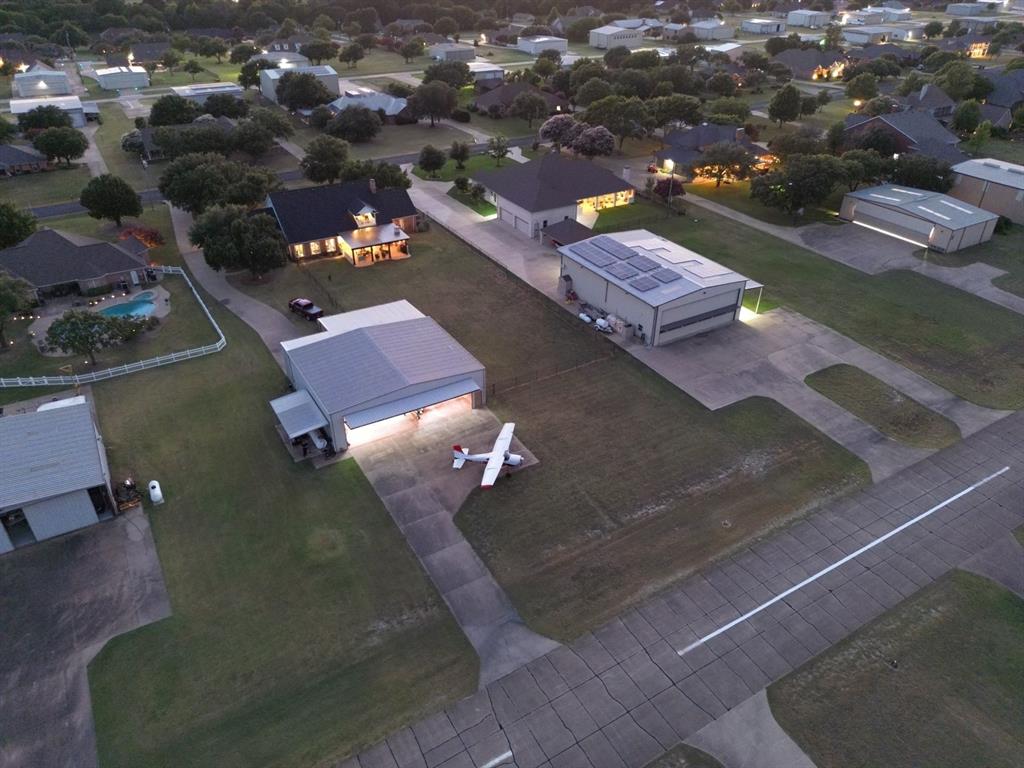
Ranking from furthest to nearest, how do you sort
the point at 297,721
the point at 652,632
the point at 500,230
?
the point at 500,230, the point at 652,632, the point at 297,721

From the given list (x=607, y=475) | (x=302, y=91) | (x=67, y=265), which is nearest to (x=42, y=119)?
(x=302, y=91)

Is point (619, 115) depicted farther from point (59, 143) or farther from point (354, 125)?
point (59, 143)

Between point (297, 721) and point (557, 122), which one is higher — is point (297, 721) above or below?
below

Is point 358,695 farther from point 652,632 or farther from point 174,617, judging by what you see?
point 652,632

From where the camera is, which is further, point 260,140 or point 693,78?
point 693,78

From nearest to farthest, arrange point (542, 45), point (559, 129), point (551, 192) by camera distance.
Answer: point (551, 192) < point (559, 129) < point (542, 45)

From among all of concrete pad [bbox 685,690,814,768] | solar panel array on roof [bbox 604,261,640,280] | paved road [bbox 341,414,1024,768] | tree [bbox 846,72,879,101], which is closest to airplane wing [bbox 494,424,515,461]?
paved road [bbox 341,414,1024,768]

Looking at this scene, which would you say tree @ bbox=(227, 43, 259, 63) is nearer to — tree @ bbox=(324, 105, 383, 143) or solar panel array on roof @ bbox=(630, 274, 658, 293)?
tree @ bbox=(324, 105, 383, 143)

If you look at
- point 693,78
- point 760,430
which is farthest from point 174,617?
point 693,78
